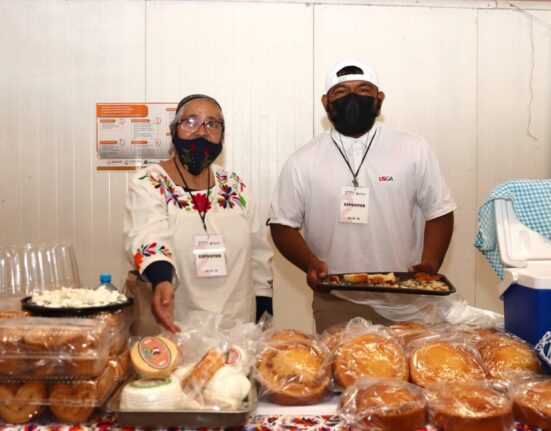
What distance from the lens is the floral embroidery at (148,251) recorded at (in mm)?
1791

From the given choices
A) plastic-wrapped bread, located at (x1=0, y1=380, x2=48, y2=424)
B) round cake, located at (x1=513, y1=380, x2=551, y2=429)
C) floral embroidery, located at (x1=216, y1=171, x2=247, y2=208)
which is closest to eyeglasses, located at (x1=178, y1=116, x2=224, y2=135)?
floral embroidery, located at (x1=216, y1=171, x2=247, y2=208)

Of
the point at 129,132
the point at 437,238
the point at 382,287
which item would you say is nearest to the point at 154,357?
the point at 382,287

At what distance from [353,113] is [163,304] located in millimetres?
1315

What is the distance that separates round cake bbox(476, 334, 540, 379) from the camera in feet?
4.24

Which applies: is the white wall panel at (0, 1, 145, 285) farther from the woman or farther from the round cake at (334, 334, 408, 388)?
the round cake at (334, 334, 408, 388)

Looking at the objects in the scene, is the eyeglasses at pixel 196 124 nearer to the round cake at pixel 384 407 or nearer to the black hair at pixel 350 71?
the black hair at pixel 350 71

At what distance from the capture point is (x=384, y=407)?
1.08 m

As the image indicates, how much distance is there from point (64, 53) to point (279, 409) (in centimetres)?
287

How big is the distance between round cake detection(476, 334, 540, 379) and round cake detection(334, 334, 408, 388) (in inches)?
8.9

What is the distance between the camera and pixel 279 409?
1.18m

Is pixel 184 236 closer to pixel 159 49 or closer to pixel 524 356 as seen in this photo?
pixel 524 356

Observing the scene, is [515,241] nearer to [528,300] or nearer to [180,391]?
[528,300]

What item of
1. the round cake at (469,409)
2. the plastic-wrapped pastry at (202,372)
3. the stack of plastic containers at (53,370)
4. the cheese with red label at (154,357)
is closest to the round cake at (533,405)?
the round cake at (469,409)

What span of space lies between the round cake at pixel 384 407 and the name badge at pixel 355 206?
1.30 metres
